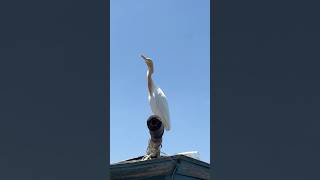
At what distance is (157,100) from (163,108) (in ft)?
0.39

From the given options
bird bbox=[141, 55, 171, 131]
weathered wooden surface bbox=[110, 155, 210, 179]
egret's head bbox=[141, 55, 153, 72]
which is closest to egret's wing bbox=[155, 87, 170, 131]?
bird bbox=[141, 55, 171, 131]

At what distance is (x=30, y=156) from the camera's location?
256 centimetres

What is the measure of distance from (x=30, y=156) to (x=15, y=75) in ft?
1.29

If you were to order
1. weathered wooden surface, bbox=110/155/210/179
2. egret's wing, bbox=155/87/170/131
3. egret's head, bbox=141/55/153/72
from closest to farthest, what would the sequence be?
weathered wooden surface, bbox=110/155/210/179 < egret's wing, bbox=155/87/170/131 < egret's head, bbox=141/55/153/72

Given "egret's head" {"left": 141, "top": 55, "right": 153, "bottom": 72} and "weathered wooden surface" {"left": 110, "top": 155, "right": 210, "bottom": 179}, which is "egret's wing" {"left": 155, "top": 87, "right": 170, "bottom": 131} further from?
"weathered wooden surface" {"left": 110, "top": 155, "right": 210, "bottom": 179}

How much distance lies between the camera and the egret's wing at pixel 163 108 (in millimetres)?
5643

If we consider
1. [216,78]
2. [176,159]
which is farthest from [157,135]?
[216,78]

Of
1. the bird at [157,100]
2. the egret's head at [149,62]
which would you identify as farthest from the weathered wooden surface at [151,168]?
the egret's head at [149,62]

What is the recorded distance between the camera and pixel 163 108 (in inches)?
226

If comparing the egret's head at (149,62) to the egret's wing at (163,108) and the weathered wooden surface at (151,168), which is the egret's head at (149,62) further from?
the weathered wooden surface at (151,168)

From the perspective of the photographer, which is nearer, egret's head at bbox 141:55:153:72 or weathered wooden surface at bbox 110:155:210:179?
weathered wooden surface at bbox 110:155:210:179

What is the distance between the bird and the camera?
5691 mm

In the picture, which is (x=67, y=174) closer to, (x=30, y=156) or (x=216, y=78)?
(x=30, y=156)

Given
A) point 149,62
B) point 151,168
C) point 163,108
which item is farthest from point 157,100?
point 151,168
